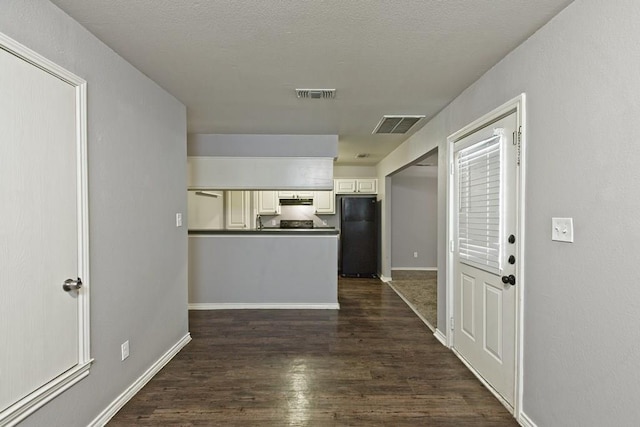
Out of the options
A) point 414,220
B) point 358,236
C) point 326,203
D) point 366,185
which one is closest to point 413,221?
point 414,220

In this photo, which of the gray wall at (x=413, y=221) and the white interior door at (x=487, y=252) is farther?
the gray wall at (x=413, y=221)

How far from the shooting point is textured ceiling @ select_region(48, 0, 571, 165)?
1.70 m

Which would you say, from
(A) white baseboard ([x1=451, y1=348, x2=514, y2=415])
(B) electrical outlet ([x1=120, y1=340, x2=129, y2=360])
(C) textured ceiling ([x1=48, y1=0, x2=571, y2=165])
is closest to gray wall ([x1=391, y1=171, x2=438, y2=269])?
(C) textured ceiling ([x1=48, y1=0, x2=571, y2=165])

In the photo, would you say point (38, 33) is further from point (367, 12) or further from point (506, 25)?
point (506, 25)

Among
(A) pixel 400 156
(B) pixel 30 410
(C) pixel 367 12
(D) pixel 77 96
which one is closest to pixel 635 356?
(C) pixel 367 12

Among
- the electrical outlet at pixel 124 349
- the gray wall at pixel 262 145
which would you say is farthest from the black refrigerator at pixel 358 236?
the electrical outlet at pixel 124 349

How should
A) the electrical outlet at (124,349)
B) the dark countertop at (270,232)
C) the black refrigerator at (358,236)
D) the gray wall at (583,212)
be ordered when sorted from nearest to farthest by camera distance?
1. the gray wall at (583,212)
2. the electrical outlet at (124,349)
3. the dark countertop at (270,232)
4. the black refrigerator at (358,236)

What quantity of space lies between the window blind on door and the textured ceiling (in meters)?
0.61

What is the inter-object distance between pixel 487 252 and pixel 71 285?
Result: 2.69 m

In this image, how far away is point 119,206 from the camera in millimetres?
2232

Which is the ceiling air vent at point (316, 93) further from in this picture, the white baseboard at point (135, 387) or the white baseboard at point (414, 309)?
the white baseboard at point (414, 309)

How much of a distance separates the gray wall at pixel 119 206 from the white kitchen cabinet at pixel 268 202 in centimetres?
361

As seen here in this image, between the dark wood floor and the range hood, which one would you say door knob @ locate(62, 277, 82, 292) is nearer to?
the dark wood floor

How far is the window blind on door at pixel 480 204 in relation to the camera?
2.33 m
